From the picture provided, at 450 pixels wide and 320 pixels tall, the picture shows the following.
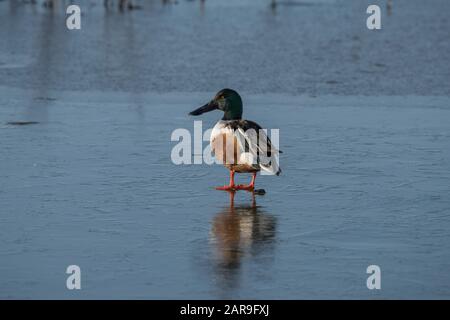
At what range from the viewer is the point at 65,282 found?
20.4ft

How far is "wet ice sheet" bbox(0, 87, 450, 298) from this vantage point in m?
6.33

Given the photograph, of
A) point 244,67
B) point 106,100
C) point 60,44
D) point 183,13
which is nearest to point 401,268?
point 106,100

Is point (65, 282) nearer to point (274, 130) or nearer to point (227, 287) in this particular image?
point (227, 287)

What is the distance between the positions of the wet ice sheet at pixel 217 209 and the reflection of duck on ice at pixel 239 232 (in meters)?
0.01

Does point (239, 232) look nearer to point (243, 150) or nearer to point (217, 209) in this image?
point (217, 209)

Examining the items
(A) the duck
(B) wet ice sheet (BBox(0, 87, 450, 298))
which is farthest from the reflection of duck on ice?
(A) the duck

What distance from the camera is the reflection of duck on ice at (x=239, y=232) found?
6.89 meters

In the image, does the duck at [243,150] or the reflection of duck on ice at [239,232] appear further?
the duck at [243,150]

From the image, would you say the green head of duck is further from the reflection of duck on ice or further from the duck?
the reflection of duck on ice

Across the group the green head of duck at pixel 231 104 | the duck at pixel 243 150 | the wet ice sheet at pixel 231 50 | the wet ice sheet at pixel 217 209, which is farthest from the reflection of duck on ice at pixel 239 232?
the wet ice sheet at pixel 231 50

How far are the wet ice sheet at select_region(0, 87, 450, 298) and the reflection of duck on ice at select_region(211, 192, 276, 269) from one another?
14 mm

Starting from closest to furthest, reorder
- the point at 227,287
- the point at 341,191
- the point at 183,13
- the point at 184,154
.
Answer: the point at 227,287 → the point at 341,191 → the point at 184,154 → the point at 183,13

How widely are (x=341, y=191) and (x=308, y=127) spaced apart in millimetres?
3002

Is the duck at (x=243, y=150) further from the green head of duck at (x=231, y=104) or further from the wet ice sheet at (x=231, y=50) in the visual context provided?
the wet ice sheet at (x=231, y=50)
